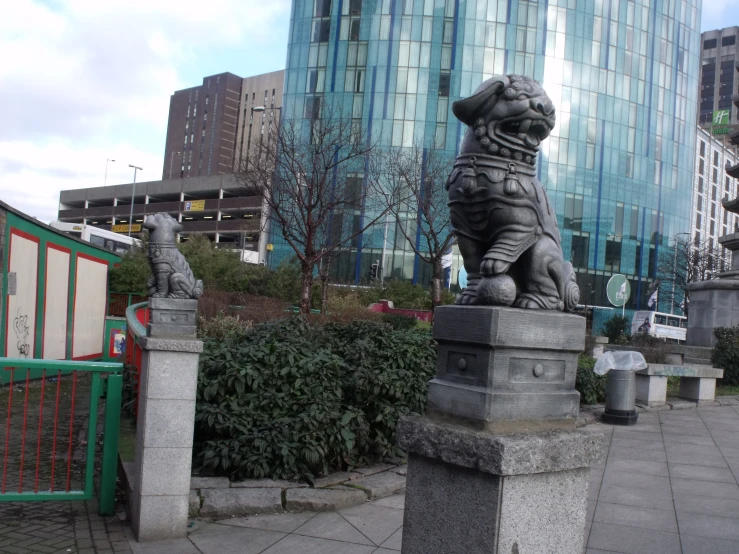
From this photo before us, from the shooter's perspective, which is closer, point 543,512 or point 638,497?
point 543,512

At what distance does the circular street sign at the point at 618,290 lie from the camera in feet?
154

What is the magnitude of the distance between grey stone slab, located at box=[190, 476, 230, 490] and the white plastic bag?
22.2 feet

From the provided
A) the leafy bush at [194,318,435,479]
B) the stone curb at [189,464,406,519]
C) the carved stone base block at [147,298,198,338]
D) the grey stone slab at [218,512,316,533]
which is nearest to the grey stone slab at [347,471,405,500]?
the stone curb at [189,464,406,519]

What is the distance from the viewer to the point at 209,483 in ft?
19.0

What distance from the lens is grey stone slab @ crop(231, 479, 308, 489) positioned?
18.8 ft

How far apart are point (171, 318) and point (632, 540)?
4.24 meters

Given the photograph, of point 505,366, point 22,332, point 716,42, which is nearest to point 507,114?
point 505,366

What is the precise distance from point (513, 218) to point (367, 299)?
3143 cm

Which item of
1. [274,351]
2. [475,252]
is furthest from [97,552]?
[475,252]

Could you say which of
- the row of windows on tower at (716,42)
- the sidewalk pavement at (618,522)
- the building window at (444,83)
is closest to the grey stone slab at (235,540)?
the sidewalk pavement at (618,522)

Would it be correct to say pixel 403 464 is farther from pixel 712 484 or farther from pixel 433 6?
pixel 433 6

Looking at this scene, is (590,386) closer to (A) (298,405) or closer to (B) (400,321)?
(A) (298,405)

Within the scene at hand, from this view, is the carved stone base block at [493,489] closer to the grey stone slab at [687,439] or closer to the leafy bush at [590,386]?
the grey stone slab at [687,439]

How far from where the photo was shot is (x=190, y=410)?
5.24 m
